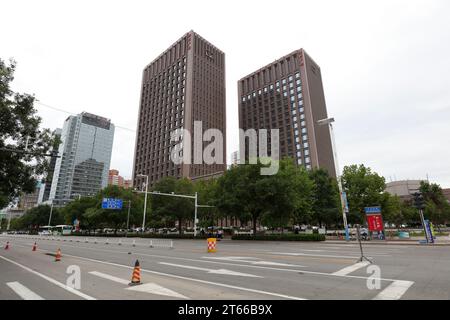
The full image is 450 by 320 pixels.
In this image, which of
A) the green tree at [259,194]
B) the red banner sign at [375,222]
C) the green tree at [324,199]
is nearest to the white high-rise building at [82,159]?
the green tree at [324,199]

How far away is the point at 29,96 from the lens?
1739cm

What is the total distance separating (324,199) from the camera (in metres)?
51.0

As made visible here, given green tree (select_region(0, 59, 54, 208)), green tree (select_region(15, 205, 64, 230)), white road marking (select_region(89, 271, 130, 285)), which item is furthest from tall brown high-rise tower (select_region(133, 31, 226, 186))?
white road marking (select_region(89, 271, 130, 285))

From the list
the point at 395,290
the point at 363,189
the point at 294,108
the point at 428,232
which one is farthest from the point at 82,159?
the point at 395,290

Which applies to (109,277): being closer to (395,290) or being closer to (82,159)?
(395,290)

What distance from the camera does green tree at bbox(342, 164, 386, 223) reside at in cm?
3806

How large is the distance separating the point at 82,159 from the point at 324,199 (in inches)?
5927

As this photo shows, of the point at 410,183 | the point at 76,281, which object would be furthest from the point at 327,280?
the point at 410,183

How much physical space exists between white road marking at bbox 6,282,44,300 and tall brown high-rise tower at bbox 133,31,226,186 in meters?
91.2

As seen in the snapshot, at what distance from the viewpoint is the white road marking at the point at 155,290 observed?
692 centimetres

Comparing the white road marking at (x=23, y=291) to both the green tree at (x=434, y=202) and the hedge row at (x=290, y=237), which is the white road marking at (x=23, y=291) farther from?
the green tree at (x=434, y=202)

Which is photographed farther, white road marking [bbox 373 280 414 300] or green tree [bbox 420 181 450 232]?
green tree [bbox 420 181 450 232]

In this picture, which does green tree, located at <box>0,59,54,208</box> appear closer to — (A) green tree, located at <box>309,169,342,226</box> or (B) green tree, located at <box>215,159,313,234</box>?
(B) green tree, located at <box>215,159,313,234</box>
